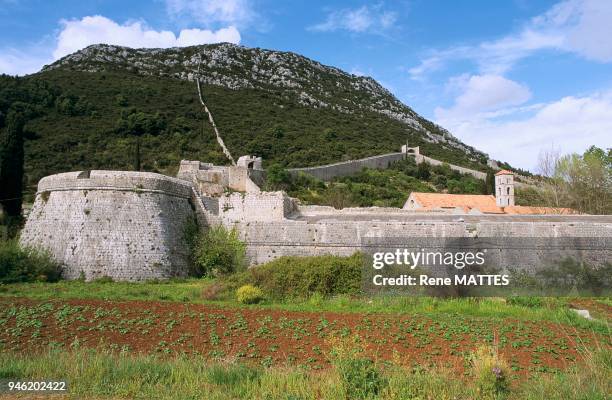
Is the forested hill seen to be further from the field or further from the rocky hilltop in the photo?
the field

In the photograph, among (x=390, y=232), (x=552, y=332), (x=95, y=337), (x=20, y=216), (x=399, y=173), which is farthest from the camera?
(x=399, y=173)

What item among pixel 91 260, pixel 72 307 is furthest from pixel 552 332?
pixel 91 260

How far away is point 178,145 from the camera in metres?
56.1

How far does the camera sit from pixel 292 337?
1205cm

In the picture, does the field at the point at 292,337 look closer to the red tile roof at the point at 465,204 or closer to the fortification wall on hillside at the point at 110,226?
the fortification wall on hillside at the point at 110,226

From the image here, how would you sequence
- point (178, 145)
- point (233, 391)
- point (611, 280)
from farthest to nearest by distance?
1. point (178, 145)
2. point (611, 280)
3. point (233, 391)

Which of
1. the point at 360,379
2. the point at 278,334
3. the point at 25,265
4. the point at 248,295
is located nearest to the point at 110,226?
the point at 25,265

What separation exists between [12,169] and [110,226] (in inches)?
433

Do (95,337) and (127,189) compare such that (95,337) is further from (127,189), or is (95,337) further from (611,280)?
(611,280)

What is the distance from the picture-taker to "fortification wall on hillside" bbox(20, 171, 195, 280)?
22375 millimetres

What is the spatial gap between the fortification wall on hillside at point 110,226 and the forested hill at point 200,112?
18.4 m

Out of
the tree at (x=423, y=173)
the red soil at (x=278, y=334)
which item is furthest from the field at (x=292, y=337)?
the tree at (x=423, y=173)

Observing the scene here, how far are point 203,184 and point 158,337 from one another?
889 inches

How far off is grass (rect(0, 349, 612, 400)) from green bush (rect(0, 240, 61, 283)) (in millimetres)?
13458
